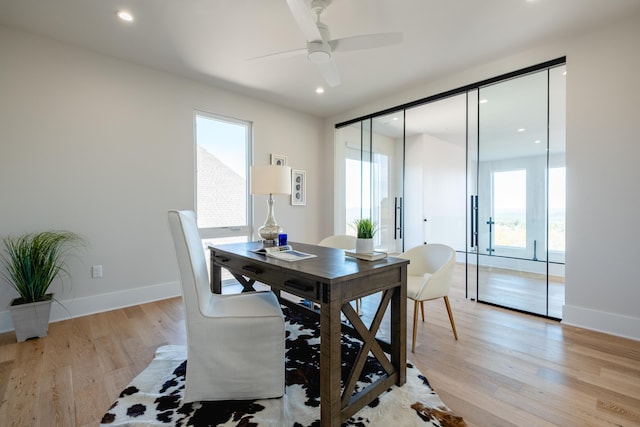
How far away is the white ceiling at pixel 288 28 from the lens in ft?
7.52

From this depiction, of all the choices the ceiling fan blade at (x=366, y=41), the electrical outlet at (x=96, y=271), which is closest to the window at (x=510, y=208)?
the ceiling fan blade at (x=366, y=41)

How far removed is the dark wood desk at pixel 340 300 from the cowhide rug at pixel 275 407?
4.1 inches

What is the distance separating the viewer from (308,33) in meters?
2.02

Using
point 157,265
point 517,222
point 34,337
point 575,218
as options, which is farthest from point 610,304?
point 34,337

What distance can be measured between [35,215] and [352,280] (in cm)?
310

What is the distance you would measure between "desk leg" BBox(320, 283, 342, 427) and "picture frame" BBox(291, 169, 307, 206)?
3467 millimetres

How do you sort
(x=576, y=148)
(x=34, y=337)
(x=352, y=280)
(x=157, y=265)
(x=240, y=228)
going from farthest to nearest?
1. (x=240, y=228)
2. (x=157, y=265)
3. (x=576, y=148)
4. (x=34, y=337)
5. (x=352, y=280)

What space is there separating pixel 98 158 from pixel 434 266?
3515mm

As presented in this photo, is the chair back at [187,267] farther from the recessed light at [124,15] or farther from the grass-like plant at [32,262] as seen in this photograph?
the recessed light at [124,15]

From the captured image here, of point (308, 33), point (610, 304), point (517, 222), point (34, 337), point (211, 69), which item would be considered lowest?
point (34, 337)

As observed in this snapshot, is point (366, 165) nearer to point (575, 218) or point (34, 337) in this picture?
point (575, 218)

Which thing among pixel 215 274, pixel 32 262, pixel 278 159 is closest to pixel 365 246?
pixel 215 274

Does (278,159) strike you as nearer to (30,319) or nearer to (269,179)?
(269,179)

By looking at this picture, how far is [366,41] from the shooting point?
2.12 metres
